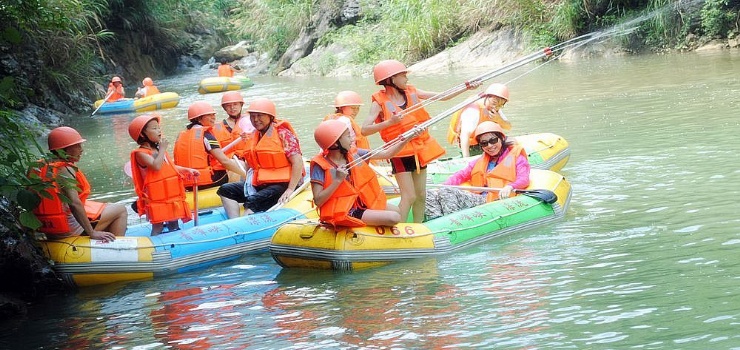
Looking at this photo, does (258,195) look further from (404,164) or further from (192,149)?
(404,164)

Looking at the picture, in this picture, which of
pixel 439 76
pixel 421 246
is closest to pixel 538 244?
pixel 421 246

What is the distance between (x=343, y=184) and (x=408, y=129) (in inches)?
36.3

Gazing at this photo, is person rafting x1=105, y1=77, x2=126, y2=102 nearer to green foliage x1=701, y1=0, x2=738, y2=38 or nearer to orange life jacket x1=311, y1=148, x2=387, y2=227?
green foliage x1=701, y1=0, x2=738, y2=38

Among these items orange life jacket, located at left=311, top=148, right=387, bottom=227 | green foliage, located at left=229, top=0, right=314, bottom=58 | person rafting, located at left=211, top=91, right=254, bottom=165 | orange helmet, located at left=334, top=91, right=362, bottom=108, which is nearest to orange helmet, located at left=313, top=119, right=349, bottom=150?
orange life jacket, located at left=311, top=148, right=387, bottom=227

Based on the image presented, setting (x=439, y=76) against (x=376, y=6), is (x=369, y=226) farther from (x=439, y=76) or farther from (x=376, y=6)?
(x=376, y=6)

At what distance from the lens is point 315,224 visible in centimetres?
723

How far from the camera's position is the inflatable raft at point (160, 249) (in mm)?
7359

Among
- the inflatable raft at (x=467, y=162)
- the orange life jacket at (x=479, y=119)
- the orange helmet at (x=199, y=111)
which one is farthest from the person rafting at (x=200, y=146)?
the orange life jacket at (x=479, y=119)

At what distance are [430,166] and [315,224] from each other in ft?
8.61

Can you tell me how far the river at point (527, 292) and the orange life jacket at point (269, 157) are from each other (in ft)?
2.34

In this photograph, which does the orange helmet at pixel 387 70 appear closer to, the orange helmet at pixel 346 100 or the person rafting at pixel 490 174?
the person rafting at pixel 490 174

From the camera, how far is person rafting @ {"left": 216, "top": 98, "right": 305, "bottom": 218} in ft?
26.5

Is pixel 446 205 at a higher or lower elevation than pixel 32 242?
lower

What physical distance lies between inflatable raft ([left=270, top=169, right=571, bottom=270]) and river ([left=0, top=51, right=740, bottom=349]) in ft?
0.29
